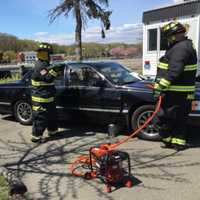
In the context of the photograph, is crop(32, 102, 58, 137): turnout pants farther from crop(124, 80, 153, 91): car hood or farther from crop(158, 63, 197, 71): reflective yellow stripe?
crop(158, 63, 197, 71): reflective yellow stripe

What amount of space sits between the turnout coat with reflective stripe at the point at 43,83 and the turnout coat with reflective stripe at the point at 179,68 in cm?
215

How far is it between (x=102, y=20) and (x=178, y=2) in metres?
4.65

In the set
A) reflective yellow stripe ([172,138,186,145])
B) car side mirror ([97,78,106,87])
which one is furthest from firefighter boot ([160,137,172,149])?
car side mirror ([97,78,106,87])

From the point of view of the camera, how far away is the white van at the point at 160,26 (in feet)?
35.0

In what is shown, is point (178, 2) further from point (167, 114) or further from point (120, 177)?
point (120, 177)

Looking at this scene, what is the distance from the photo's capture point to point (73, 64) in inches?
311

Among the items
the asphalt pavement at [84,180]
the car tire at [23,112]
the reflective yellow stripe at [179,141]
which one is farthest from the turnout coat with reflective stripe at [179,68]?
the car tire at [23,112]

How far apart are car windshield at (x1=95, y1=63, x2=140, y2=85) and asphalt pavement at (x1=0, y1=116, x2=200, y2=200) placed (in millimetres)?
1150

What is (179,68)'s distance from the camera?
567cm

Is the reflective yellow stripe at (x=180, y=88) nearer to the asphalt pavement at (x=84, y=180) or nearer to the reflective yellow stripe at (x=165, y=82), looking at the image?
the reflective yellow stripe at (x=165, y=82)

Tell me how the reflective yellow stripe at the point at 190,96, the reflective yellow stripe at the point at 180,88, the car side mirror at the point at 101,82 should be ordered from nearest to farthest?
the reflective yellow stripe at the point at 180,88, the reflective yellow stripe at the point at 190,96, the car side mirror at the point at 101,82

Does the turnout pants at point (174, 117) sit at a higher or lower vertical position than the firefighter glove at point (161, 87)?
lower

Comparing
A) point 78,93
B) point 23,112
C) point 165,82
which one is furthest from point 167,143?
point 23,112

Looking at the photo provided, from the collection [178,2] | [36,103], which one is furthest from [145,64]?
[36,103]
